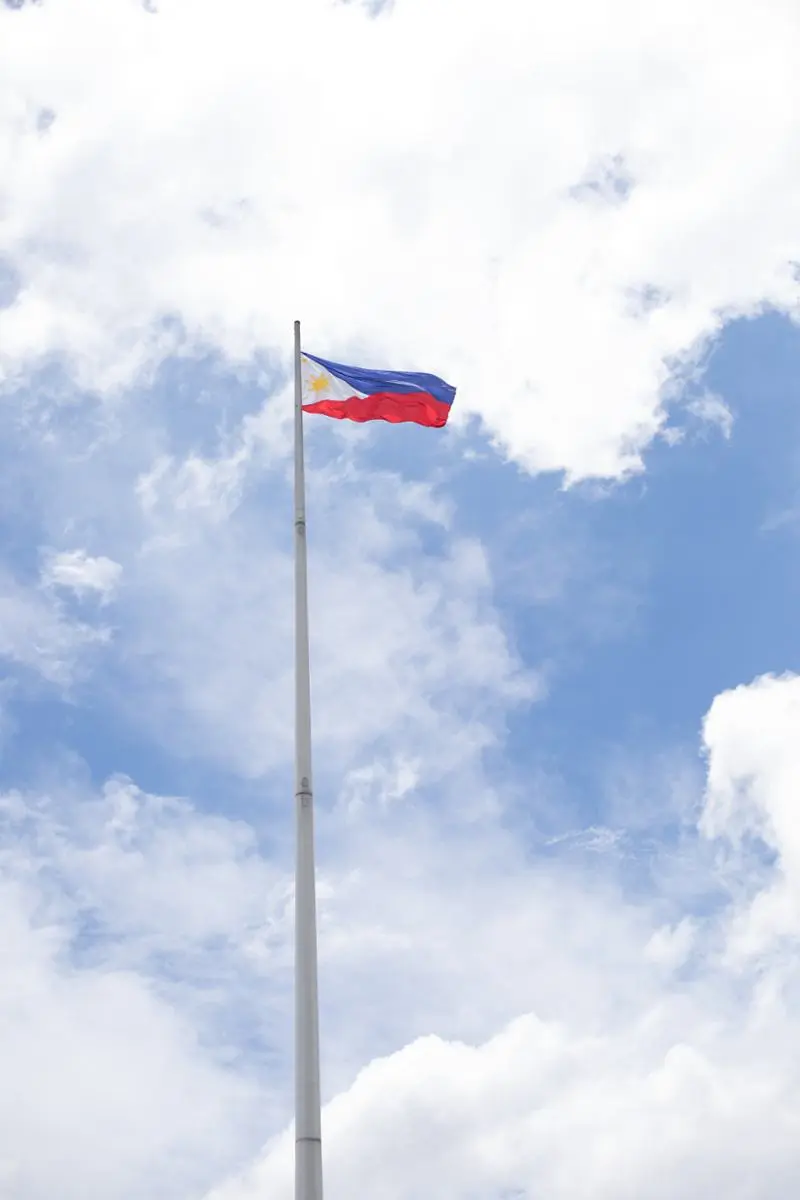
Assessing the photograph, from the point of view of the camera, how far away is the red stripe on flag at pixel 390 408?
28078 mm

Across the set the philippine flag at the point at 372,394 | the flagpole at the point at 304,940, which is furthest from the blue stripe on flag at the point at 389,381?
the flagpole at the point at 304,940

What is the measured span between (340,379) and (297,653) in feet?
27.9

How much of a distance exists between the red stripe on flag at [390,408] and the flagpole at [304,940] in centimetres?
495

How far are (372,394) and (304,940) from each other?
13.7 meters

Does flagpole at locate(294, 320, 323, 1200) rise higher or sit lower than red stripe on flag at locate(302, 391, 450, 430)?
lower

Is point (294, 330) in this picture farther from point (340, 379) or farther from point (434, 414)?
point (434, 414)

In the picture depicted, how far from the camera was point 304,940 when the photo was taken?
18.7 metres

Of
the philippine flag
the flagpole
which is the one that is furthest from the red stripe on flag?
the flagpole

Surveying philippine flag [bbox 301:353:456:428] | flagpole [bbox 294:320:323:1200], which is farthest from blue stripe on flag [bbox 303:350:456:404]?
flagpole [bbox 294:320:323:1200]

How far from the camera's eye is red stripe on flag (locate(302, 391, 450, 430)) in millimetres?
28078

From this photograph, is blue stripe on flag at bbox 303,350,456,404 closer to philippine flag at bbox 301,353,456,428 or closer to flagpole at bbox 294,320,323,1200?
philippine flag at bbox 301,353,456,428

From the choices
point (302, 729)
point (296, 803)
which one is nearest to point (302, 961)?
point (296, 803)

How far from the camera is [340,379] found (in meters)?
28.2

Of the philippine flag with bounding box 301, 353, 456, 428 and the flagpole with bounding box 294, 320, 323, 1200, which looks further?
the philippine flag with bounding box 301, 353, 456, 428
